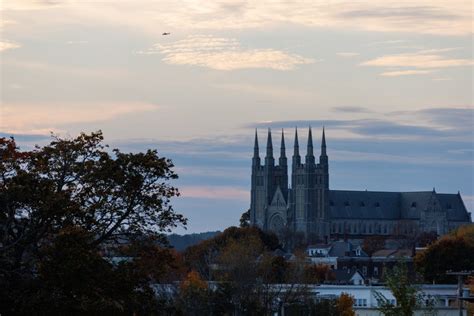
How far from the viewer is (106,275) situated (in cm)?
4519

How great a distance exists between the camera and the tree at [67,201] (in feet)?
149

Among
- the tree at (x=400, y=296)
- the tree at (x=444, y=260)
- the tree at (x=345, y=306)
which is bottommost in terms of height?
the tree at (x=345, y=306)

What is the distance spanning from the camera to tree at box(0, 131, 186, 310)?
45312mm

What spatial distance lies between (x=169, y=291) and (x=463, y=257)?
55.8 meters

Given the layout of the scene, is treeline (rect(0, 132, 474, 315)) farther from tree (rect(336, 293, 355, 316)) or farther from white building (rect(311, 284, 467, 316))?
white building (rect(311, 284, 467, 316))

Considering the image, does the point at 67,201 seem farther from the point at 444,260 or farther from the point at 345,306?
the point at 444,260

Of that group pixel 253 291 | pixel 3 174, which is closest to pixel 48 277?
pixel 3 174

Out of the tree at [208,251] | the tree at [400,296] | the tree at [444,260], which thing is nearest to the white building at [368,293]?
the tree at [208,251]

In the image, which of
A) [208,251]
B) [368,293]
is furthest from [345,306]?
[208,251]

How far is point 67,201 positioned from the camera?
45500 mm

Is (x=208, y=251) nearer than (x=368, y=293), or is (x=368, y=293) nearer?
(x=368, y=293)

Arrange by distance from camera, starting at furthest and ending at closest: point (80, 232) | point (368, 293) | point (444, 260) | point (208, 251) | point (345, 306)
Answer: point (208, 251) → point (444, 260) → point (368, 293) → point (345, 306) → point (80, 232)

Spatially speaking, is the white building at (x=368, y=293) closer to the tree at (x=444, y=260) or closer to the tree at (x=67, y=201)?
the tree at (x=444, y=260)

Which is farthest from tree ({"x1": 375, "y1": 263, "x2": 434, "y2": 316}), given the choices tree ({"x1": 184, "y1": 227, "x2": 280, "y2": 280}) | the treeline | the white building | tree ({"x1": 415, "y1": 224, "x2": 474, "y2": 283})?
tree ({"x1": 415, "y1": 224, "x2": 474, "y2": 283})
